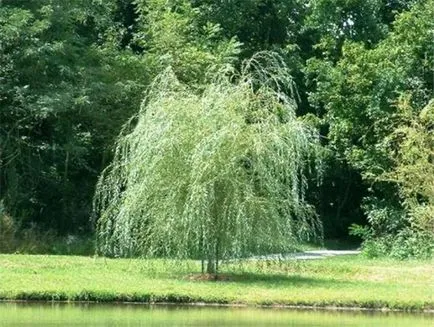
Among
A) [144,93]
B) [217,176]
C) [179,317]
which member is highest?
[144,93]

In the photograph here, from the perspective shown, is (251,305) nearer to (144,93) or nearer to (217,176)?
(217,176)

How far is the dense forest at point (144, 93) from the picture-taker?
2995cm

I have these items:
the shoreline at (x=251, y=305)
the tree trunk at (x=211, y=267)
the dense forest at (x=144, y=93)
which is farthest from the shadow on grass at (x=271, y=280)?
the dense forest at (x=144, y=93)

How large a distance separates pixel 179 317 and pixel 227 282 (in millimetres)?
4584

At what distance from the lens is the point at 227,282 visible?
21.0m

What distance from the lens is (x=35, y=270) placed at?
71.6 ft

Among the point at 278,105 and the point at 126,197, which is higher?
the point at 278,105

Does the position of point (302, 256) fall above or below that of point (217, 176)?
below

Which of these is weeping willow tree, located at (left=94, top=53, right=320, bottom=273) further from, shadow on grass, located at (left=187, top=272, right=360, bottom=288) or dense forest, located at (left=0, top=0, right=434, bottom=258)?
dense forest, located at (left=0, top=0, right=434, bottom=258)

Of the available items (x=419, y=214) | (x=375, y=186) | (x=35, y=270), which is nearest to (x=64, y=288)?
(x=35, y=270)

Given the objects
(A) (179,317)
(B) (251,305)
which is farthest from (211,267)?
(A) (179,317)

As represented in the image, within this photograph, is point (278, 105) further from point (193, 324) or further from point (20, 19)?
point (20, 19)

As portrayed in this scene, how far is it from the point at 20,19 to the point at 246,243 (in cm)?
1257

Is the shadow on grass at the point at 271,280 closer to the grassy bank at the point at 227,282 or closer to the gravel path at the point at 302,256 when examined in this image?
the grassy bank at the point at 227,282
